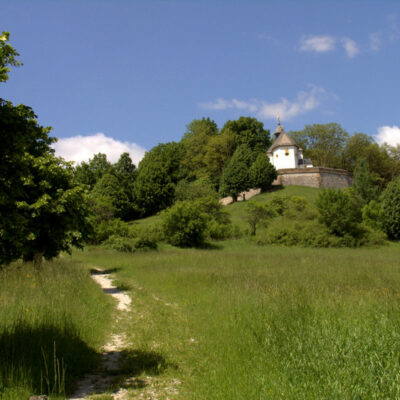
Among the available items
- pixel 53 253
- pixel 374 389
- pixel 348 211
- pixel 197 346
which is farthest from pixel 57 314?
pixel 348 211

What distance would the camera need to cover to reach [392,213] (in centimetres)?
4128

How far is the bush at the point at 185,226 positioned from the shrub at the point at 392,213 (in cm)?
2291

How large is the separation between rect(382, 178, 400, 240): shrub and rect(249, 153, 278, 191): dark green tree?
23219 mm

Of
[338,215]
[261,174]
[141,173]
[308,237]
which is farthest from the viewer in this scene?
[141,173]

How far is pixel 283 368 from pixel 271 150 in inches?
2890

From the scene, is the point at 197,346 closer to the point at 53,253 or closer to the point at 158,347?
the point at 158,347

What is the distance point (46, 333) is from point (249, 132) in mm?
79862

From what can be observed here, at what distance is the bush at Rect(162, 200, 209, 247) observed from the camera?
3479cm

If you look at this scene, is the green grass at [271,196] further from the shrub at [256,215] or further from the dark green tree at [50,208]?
the dark green tree at [50,208]

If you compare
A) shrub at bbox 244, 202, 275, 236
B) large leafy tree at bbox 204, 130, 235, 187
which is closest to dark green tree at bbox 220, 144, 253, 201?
large leafy tree at bbox 204, 130, 235, 187

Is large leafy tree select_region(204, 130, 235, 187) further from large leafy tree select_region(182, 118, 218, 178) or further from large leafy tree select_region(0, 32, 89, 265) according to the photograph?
large leafy tree select_region(0, 32, 89, 265)

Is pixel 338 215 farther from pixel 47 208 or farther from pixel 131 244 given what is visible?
pixel 47 208

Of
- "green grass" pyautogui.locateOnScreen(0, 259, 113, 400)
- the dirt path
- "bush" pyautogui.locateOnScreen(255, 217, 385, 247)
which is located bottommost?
"bush" pyautogui.locateOnScreen(255, 217, 385, 247)

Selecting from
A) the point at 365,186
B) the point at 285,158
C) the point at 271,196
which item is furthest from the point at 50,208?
the point at 285,158
